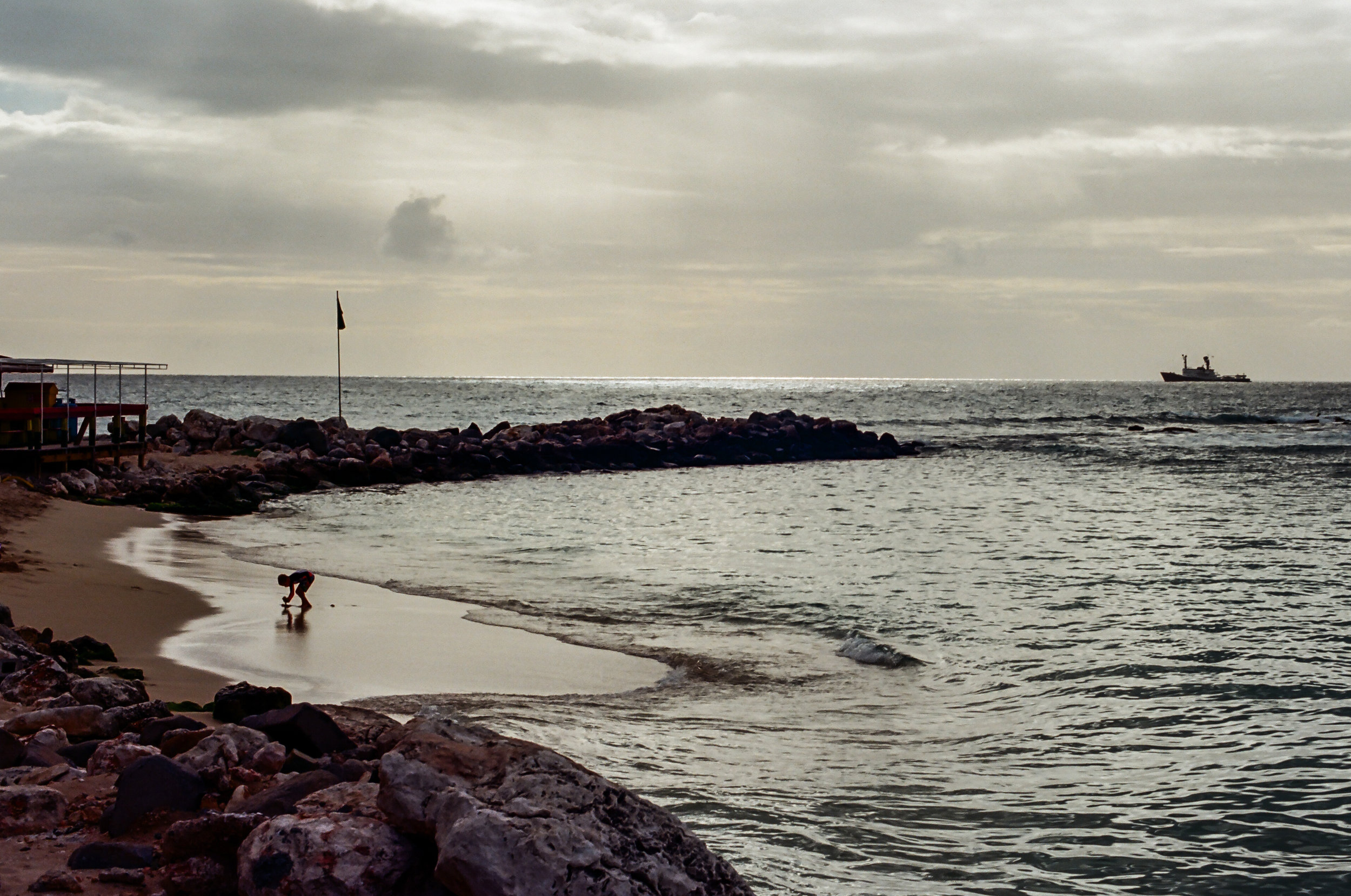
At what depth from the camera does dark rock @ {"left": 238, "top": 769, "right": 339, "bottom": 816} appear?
→ 15.8 ft

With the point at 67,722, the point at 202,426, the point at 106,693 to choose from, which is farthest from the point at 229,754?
the point at 202,426

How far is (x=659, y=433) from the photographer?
45.0 metres

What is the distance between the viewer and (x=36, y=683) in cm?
739

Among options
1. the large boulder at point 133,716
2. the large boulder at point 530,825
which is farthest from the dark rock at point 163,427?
the large boulder at point 530,825

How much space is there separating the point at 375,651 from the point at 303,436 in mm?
27448

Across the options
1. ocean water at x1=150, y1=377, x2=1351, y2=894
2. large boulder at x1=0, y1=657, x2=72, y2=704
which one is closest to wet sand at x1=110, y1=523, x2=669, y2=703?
ocean water at x1=150, y1=377, x2=1351, y2=894

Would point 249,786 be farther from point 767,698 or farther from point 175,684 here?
point 767,698

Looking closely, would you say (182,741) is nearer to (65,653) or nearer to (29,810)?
(29,810)

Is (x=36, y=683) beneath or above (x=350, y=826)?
beneath

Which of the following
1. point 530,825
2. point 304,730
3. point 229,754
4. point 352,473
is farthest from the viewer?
point 352,473

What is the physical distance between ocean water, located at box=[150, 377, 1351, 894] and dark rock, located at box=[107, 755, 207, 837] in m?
2.68

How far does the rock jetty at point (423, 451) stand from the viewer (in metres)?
25.1

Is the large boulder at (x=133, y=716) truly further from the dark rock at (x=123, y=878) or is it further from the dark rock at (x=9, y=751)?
the dark rock at (x=123, y=878)

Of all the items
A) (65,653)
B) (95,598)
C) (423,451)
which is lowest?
(95,598)
